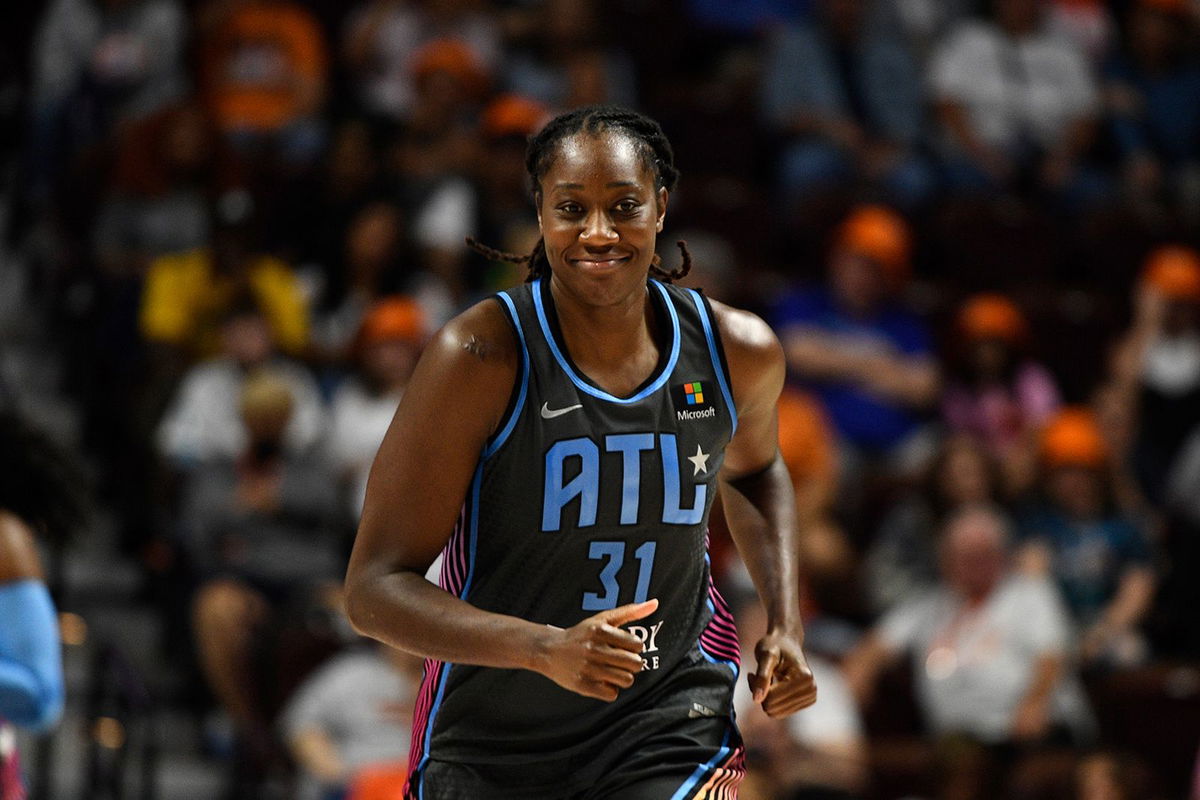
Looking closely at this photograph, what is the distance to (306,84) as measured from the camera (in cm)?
1008

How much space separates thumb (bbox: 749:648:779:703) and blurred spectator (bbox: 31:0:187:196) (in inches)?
285

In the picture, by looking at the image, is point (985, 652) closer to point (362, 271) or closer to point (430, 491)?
point (362, 271)

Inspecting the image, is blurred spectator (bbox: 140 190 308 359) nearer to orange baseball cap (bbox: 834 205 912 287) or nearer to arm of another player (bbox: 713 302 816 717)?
orange baseball cap (bbox: 834 205 912 287)

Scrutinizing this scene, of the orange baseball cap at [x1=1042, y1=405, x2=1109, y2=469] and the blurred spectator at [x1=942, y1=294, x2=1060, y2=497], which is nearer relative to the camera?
the orange baseball cap at [x1=1042, y1=405, x2=1109, y2=469]

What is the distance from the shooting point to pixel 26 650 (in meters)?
4.05

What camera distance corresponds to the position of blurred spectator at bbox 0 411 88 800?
4.05 meters

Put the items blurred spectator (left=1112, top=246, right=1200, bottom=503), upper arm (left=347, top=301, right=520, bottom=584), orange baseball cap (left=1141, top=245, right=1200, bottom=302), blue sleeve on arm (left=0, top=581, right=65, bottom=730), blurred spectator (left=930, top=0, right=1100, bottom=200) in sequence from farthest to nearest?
1. blurred spectator (left=930, top=0, right=1100, bottom=200)
2. orange baseball cap (left=1141, top=245, right=1200, bottom=302)
3. blurred spectator (left=1112, top=246, right=1200, bottom=503)
4. blue sleeve on arm (left=0, top=581, right=65, bottom=730)
5. upper arm (left=347, top=301, right=520, bottom=584)

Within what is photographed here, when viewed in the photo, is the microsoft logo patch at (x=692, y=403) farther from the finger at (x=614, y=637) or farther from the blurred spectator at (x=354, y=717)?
the blurred spectator at (x=354, y=717)

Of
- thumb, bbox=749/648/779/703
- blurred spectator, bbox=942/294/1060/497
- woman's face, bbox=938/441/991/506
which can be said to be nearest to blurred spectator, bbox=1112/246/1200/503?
blurred spectator, bbox=942/294/1060/497

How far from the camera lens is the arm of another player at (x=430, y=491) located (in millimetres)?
2949

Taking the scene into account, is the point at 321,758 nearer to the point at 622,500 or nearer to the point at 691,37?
the point at 622,500

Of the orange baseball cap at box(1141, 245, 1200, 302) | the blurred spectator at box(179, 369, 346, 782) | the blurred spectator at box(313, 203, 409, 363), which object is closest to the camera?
the blurred spectator at box(179, 369, 346, 782)

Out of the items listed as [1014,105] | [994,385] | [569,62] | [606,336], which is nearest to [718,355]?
[606,336]

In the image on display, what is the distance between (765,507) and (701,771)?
0.63m
